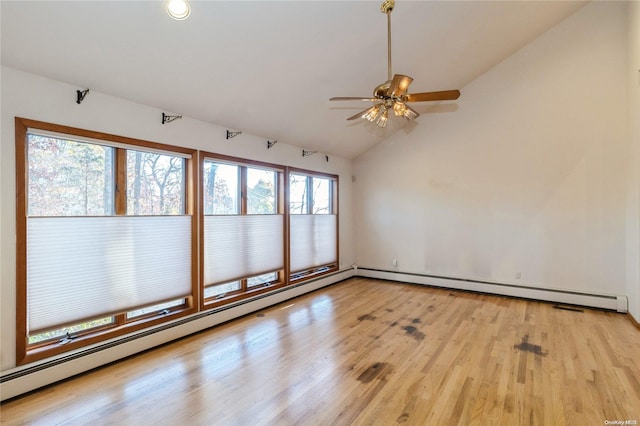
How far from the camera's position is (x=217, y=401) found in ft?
7.68

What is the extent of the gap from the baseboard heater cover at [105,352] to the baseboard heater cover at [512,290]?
9.30ft

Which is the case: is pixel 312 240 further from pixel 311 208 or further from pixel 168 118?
pixel 168 118

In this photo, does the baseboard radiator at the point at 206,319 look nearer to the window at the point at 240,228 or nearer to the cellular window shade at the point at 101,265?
the window at the point at 240,228

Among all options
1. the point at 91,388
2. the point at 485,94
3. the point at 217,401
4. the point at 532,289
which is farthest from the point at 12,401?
the point at 485,94

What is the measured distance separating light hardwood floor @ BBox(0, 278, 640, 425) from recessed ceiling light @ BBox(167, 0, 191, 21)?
3.01 meters

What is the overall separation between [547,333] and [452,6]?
4.06 metres

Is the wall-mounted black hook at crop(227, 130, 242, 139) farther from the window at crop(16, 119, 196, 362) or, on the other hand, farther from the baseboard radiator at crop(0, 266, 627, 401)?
the baseboard radiator at crop(0, 266, 627, 401)

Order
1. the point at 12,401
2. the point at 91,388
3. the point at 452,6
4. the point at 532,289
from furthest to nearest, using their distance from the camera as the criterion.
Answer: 1. the point at 532,289
2. the point at 452,6
3. the point at 91,388
4. the point at 12,401

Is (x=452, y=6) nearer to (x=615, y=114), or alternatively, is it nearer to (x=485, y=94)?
(x=485, y=94)

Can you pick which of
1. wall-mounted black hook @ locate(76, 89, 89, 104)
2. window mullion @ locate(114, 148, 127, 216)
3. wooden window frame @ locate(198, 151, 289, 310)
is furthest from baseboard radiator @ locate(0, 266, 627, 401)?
wall-mounted black hook @ locate(76, 89, 89, 104)

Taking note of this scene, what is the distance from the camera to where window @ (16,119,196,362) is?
2.50 meters

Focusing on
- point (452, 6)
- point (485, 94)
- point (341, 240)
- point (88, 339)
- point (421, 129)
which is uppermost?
point (452, 6)

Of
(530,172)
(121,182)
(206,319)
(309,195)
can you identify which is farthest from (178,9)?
(530,172)

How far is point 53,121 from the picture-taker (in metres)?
2.58
